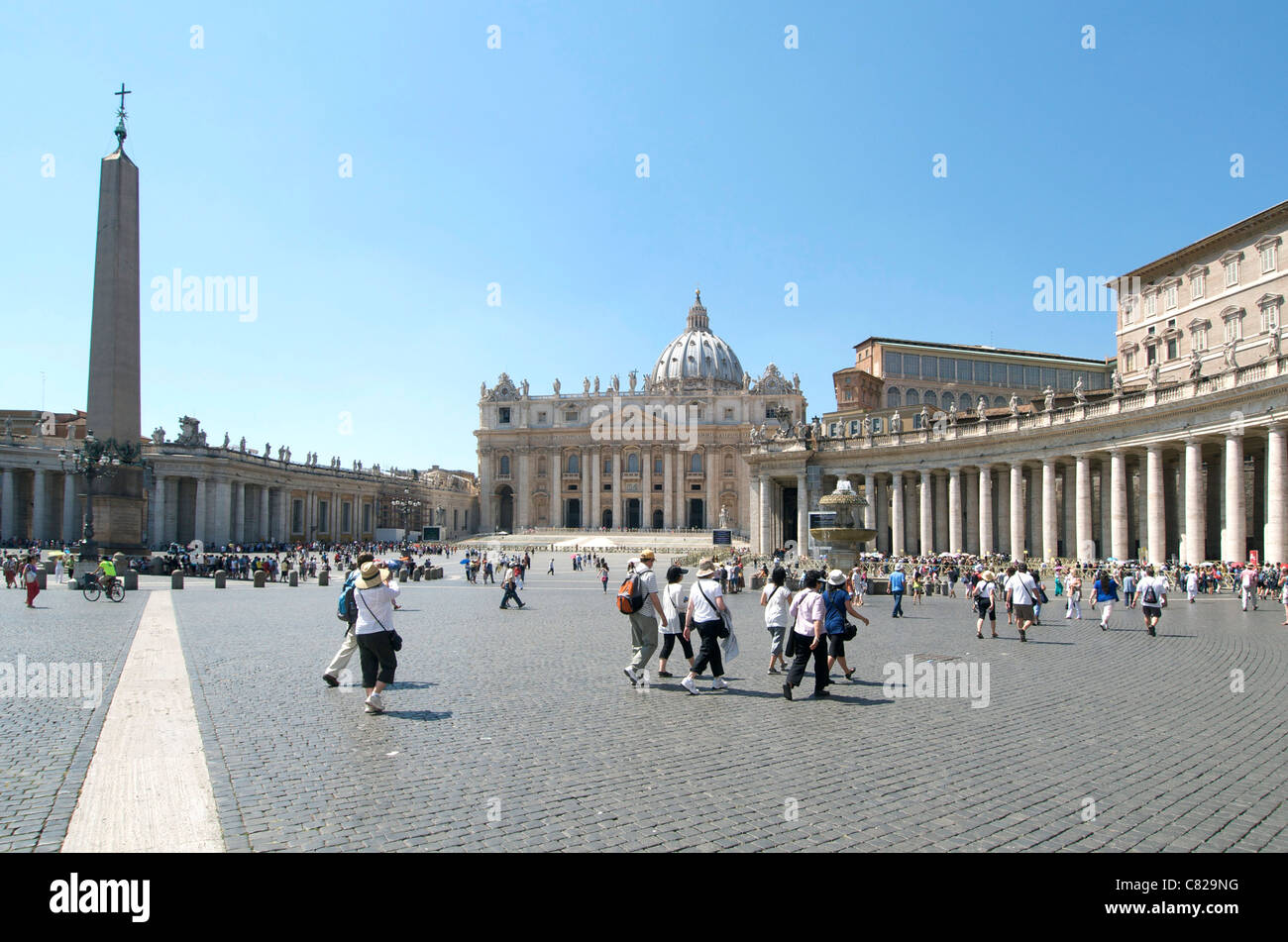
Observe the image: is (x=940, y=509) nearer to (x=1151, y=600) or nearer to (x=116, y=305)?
(x=1151, y=600)

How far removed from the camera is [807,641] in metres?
9.12

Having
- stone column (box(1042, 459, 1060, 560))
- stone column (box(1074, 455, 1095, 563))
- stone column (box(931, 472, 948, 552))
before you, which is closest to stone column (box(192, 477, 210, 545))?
stone column (box(931, 472, 948, 552))

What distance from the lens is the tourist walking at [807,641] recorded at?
9.10m

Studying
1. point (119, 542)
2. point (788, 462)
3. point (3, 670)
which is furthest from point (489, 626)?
point (788, 462)

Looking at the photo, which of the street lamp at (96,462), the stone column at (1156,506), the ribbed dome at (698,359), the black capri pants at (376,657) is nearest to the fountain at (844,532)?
the stone column at (1156,506)

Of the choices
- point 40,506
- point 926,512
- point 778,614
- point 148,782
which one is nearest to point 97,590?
point 148,782

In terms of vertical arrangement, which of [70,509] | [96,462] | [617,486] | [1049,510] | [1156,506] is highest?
[617,486]

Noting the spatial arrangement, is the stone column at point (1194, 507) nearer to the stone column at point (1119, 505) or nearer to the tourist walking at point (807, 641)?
the stone column at point (1119, 505)

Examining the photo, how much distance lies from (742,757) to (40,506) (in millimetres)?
71950

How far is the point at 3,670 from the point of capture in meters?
10.7

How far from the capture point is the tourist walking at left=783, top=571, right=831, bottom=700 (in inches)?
358

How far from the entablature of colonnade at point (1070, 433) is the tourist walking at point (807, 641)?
2461 centimetres
